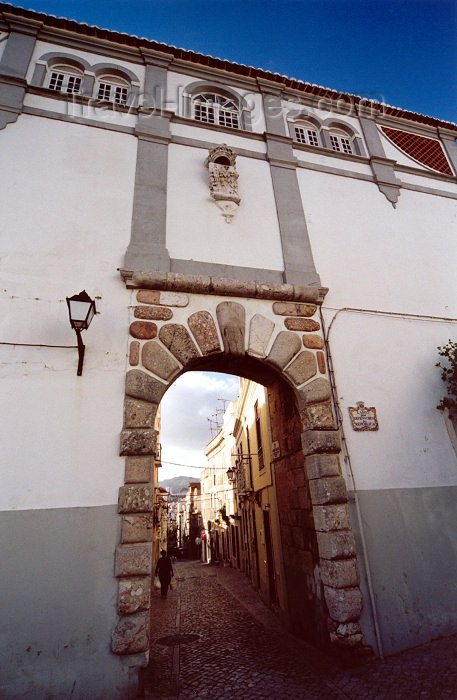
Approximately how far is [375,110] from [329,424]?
7.91 m

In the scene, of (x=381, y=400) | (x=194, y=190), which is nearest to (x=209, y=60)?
(x=194, y=190)

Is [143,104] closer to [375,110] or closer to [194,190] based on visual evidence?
[194,190]

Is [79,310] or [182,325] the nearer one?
[79,310]

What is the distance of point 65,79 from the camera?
6688mm

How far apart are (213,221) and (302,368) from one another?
274 cm

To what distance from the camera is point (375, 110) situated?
337 inches

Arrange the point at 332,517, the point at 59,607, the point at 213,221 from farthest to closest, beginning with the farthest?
1. the point at 213,221
2. the point at 332,517
3. the point at 59,607

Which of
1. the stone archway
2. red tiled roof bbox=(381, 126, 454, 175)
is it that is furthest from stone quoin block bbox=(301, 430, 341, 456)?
red tiled roof bbox=(381, 126, 454, 175)

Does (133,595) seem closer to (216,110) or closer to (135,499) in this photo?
(135,499)

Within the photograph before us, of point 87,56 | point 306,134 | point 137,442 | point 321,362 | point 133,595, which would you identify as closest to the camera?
point 133,595

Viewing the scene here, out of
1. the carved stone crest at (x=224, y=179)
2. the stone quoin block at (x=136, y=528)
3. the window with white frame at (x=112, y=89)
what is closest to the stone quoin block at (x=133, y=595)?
the stone quoin block at (x=136, y=528)

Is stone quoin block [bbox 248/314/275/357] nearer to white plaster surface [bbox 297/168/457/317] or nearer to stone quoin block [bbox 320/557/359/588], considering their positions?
white plaster surface [bbox 297/168/457/317]

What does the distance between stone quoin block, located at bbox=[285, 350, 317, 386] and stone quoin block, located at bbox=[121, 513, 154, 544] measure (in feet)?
8.27

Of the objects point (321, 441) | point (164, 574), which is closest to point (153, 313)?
point (321, 441)
